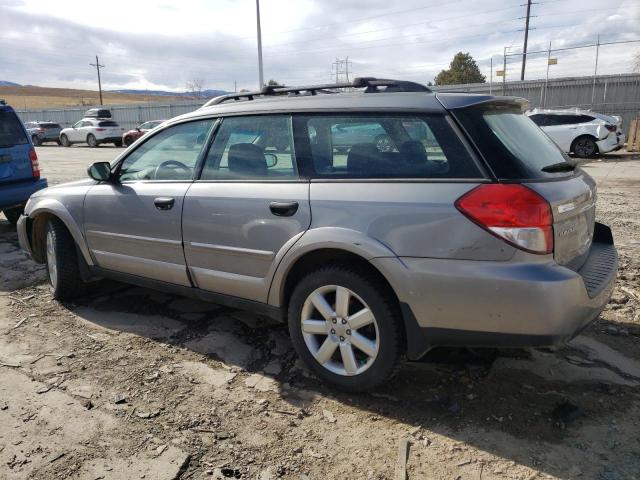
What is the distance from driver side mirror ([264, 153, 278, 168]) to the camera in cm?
321

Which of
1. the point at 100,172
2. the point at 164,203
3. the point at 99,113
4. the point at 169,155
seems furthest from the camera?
the point at 99,113

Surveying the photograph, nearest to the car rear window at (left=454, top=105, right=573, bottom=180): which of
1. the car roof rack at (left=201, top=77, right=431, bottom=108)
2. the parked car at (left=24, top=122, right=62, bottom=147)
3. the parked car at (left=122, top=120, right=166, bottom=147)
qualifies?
the car roof rack at (left=201, top=77, right=431, bottom=108)

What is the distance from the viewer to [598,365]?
3.23 m

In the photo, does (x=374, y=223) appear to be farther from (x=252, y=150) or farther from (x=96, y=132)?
(x=96, y=132)

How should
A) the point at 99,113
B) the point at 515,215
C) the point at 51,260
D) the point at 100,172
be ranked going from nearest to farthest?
the point at 515,215 < the point at 100,172 < the point at 51,260 < the point at 99,113

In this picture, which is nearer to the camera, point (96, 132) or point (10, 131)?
point (10, 131)

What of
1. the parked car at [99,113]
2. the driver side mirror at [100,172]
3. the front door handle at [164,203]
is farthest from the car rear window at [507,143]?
the parked car at [99,113]

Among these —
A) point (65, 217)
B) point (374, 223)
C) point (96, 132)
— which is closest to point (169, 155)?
point (65, 217)

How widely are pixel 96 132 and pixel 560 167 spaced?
2906 centimetres

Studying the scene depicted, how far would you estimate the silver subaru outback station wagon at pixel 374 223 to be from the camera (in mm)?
2430

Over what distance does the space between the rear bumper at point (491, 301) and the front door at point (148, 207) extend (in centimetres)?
167

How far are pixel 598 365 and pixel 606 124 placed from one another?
15333mm

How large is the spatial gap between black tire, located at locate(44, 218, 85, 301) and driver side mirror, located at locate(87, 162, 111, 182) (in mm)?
747

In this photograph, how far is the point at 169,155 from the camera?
3.86 meters
